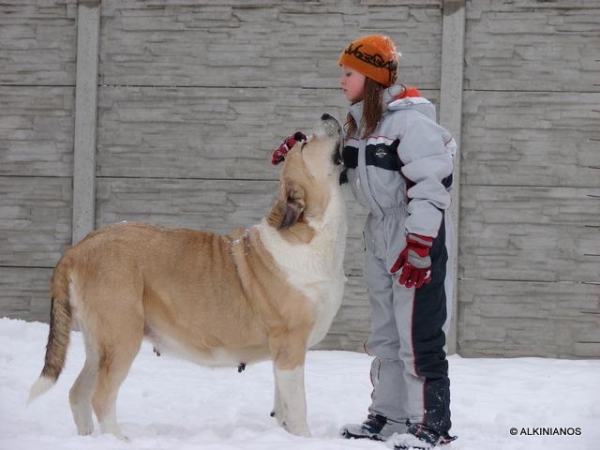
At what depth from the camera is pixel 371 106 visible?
4371mm

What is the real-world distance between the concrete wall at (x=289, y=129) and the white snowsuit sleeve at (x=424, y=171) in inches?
94.1

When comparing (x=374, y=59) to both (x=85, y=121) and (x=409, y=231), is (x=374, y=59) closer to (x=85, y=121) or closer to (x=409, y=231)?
(x=409, y=231)

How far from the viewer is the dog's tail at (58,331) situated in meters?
4.08

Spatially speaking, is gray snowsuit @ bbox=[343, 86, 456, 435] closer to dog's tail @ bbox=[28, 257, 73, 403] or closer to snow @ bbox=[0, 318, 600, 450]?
snow @ bbox=[0, 318, 600, 450]

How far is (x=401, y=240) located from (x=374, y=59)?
0.95 meters

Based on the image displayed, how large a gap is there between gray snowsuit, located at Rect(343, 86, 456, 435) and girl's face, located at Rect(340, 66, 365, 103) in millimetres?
53

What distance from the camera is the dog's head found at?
14.4ft

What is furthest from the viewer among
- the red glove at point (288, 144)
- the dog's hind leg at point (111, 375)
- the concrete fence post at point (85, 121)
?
the concrete fence post at point (85, 121)

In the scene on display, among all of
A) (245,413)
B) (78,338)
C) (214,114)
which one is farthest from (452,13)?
(78,338)

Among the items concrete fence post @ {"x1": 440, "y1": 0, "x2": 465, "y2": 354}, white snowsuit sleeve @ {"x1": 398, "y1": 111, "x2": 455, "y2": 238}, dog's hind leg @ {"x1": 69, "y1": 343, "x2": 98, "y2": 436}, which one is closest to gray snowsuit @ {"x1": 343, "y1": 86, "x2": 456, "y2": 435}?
white snowsuit sleeve @ {"x1": 398, "y1": 111, "x2": 455, "y2": 238}

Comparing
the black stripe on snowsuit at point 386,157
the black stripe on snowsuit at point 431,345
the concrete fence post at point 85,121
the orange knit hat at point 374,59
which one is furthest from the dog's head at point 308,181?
the concrete fence post at point 85,121

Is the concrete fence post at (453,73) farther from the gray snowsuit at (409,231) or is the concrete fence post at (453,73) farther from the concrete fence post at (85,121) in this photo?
the concrete fence post at (85,121)

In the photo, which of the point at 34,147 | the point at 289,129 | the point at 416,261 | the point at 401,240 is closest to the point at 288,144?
the point at 401,240

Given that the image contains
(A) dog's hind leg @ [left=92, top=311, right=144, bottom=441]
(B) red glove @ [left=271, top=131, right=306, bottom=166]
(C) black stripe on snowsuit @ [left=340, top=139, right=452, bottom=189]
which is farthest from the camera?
(B) red glove @ [left=271, top=131, right=306, bottom=166]
